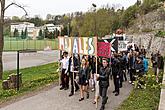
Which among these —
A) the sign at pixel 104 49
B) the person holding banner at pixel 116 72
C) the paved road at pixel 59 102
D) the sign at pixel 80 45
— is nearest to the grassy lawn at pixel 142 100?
the paved road at pixel 59 102

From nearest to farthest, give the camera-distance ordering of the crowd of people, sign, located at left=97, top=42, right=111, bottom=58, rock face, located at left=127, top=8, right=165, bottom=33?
1. the crowd of people
2. sign, located at left=97, top=42, right=111, bottom=58
3. rock face, located at left=127, top=8, right=165, bottom=33

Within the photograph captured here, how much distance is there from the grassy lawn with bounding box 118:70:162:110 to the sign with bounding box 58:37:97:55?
2.27 m

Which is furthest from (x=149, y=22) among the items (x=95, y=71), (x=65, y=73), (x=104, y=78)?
(x=104, y=78)

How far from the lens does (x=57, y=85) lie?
17328 millimetres

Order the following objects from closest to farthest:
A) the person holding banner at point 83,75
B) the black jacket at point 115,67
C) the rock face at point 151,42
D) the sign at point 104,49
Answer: the sign at point 104,49, the person holding banner at point 83,75, the black jacket at point 115,67, the rock face at point 151,42

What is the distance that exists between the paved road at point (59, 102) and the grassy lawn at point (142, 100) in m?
0.31

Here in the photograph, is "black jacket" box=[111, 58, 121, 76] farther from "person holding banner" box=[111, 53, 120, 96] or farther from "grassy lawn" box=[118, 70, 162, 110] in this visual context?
"grassy lawn" box=[118, 70, 162, 110]

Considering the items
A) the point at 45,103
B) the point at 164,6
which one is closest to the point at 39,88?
the point at 45,103

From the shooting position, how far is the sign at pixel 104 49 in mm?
12773

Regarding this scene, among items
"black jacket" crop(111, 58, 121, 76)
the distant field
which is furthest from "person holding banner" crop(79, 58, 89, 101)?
the distant field

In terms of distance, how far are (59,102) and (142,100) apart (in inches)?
123

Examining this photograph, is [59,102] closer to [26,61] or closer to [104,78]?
[104,78]

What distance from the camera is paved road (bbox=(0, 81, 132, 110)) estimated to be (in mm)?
12230

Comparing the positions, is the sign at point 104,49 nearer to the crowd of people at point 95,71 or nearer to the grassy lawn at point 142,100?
the crowd of people at point 95,71
